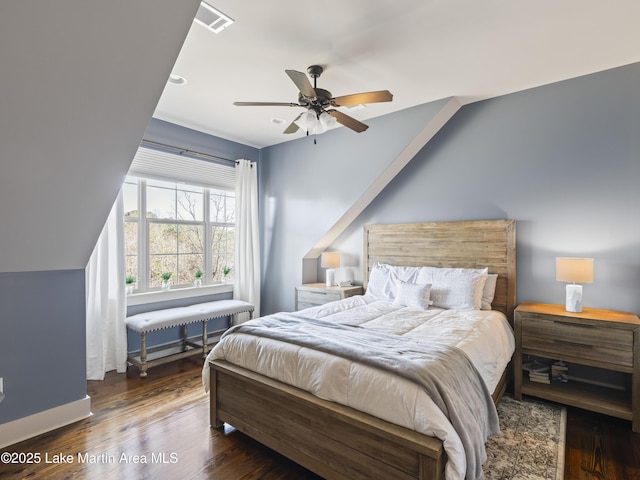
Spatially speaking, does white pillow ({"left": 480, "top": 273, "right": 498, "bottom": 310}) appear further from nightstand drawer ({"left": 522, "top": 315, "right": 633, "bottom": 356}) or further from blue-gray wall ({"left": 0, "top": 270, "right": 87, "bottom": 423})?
blue-gray wall ({"left": 0, "top": 270, "right": 87, "bottom": 423})

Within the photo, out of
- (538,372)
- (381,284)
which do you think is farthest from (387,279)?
(538,372)

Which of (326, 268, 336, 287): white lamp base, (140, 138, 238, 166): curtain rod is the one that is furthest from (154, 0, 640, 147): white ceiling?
(326, 268, 336, 287): white lamp base

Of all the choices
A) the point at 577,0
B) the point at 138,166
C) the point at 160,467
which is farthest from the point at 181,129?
the point at 577,0

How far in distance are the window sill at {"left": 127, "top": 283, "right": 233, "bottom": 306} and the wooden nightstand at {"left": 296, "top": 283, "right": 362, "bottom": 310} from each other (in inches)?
40.7

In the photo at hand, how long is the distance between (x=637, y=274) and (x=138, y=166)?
15.8ft

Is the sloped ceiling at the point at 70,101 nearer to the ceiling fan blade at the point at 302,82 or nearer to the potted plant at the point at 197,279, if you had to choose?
the ceiling fan blade at the point at 302,82

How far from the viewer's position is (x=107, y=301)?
3369 mm

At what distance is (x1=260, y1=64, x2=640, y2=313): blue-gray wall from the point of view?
280 centimetres

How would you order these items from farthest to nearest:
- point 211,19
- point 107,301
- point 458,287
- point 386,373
Result: point 107,301 < point 458,287 < point 211,19 < point 386,373

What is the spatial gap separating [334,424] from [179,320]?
2364mm

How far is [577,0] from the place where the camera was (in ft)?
6.40

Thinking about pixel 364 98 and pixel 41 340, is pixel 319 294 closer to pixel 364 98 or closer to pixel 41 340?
pixel 364 98

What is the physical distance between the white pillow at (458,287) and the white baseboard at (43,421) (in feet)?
10.2

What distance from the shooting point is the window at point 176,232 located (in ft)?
12.4
